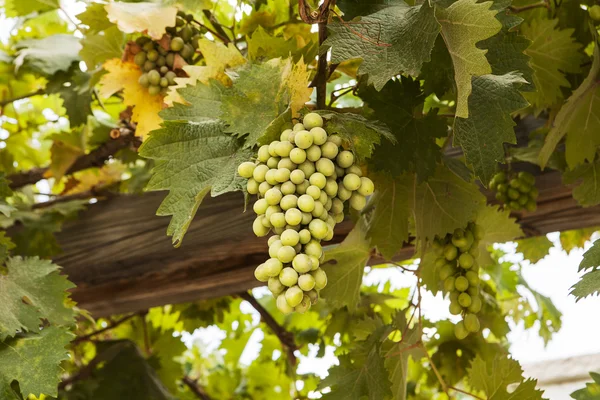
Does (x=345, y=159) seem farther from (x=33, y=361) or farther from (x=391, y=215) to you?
(x=33, y=361)

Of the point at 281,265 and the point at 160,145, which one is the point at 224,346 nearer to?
the point at 160,145

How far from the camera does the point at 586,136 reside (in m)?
1.05

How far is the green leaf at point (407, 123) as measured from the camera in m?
0.93

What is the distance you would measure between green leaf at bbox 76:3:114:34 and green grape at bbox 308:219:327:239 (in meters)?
0.70

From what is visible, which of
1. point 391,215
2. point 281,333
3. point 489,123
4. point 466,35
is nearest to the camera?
point 466,35

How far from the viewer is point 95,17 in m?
1.16

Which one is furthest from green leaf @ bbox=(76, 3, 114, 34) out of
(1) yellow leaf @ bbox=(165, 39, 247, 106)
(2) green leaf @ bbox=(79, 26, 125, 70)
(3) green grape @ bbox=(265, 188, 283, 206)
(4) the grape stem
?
(4) the grape stem

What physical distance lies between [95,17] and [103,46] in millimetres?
59

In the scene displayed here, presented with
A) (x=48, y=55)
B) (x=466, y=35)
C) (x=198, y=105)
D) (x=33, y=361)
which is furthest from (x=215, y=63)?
(x=48, y=55)

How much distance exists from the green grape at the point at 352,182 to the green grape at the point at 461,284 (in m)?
0.34

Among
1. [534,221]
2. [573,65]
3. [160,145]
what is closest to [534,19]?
[573,65]

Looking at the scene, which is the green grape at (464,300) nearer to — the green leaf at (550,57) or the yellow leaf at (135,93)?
the green leaf at (550,57)

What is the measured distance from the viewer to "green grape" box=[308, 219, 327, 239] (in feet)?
2.06

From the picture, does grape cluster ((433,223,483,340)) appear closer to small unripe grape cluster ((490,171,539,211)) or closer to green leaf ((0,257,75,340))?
small unripe grape cluster ((490,171,539,211))
